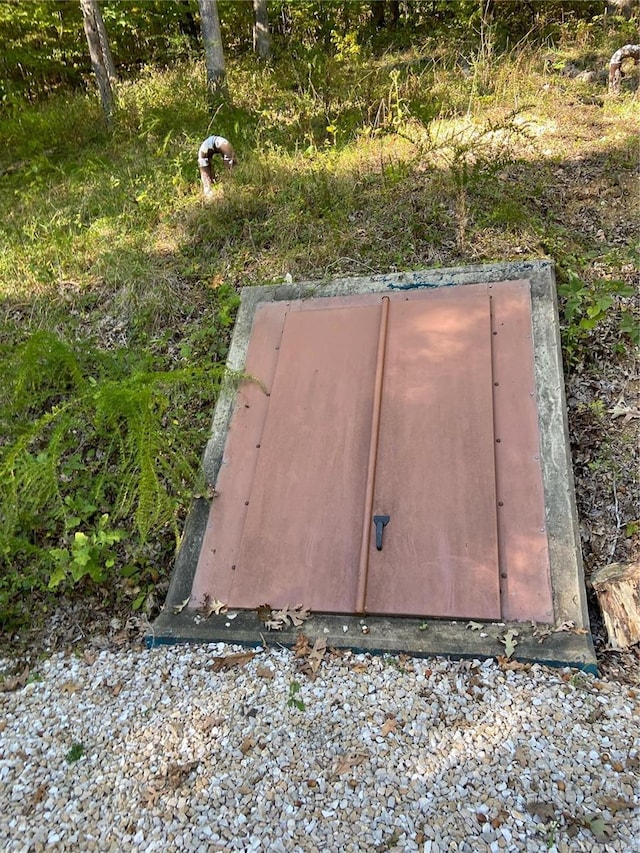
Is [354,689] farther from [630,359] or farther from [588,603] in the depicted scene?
[630,359]

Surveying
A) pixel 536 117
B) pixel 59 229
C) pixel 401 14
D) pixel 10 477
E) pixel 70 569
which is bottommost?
pixel 70 569

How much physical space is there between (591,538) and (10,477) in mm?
3136

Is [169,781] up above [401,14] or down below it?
below

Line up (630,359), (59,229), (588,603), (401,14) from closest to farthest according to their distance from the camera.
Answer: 1. (588,603)
2. (630,359)
3. (59,229)
4. (401,14)

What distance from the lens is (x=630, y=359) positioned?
359cm

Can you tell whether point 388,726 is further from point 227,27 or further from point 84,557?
point 227,27

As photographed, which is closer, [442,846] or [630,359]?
[442,846]

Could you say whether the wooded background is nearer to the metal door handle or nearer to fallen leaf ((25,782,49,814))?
the metal door handle

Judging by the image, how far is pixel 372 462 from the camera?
321 centimetres

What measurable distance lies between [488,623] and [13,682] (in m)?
2.35

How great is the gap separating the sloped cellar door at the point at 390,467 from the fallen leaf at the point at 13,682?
0.91m

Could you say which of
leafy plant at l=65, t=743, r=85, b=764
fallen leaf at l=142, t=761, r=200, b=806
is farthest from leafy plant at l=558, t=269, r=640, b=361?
leafy plant at l=65, t=743, r=85, b=764

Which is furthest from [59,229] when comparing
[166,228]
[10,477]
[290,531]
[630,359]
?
[630,359]

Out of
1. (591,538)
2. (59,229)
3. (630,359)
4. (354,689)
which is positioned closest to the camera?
(354,689)
